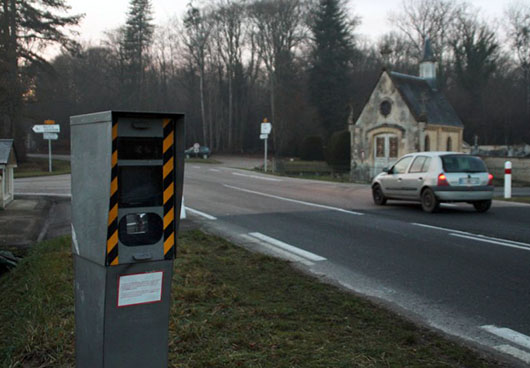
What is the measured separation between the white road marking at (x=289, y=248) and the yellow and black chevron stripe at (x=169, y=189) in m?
4.96

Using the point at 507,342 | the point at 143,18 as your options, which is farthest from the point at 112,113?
the point at 143,18

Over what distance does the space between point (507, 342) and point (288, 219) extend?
821 centimetres

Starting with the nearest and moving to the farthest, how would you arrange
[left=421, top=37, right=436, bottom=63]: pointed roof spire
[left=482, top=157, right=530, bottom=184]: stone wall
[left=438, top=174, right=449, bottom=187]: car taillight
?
[left=438, top=174, right=449, bottom=187]: car taillight
[left=482, top=157, right=530, bottom=184]: stone wall
[left=421, top=37, right=436, bottom=63]: pointed roof spire

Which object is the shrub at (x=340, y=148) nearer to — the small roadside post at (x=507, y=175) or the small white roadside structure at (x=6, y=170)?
the small roadside post at (x=507, y=175)

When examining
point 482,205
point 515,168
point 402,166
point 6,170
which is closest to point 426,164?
point 402,166

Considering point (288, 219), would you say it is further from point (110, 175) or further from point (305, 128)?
point (305, 128)

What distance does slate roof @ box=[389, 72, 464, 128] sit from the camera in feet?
112

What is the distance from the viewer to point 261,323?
4672mm

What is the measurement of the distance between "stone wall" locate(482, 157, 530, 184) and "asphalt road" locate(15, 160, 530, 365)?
17885 millimetres

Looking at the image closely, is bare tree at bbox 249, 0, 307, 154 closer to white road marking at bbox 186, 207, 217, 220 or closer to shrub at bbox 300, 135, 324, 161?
shrub at bbox 300, 135, 324, 161

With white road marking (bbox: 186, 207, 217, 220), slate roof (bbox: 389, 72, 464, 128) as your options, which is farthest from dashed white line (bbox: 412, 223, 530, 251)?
slate roof (bbox: 389, 72, 464, 128)

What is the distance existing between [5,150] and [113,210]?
12.9 meters

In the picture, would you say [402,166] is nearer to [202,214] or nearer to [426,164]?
[426,164]

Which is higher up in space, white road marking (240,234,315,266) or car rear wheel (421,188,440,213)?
car rear wheel (421,188,440,213)
